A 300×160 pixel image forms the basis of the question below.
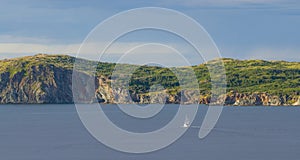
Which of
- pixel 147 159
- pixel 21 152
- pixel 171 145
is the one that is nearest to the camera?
pixel 147 159

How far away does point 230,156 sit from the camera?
169 m

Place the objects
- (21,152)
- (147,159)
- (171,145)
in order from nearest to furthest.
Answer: (147,159) → (21,152) → (171,145)

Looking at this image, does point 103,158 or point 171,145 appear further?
point 171,145

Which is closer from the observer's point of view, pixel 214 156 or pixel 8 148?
pixel 214 156

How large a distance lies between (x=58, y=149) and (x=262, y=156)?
65476 mm

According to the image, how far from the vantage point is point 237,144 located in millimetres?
199625

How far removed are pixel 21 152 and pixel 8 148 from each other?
1295 centimetres

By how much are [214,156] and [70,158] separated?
4274 cm

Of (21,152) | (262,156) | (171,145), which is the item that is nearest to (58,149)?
(21,152)

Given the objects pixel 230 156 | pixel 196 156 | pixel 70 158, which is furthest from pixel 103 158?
pixel 230 156

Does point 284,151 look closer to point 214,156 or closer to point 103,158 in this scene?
point 214,156

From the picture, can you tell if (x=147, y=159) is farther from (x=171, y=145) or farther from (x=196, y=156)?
(x=171, y=145)

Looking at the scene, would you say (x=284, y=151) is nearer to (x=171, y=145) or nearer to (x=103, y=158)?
(x=171, y=145)

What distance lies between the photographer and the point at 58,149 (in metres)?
184
